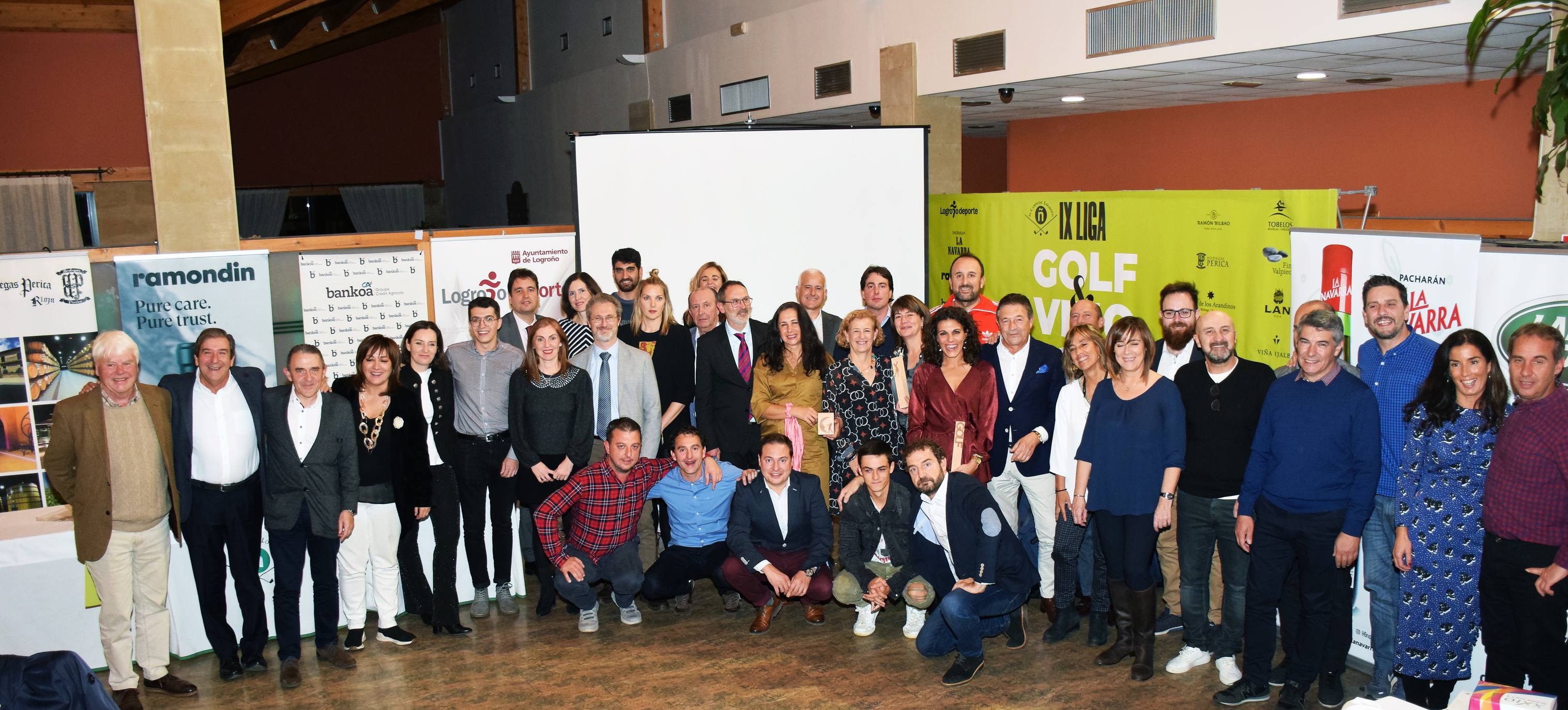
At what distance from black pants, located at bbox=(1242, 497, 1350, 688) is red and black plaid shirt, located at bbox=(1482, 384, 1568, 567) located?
466 millimetres

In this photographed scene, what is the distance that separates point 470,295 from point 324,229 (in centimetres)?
1229

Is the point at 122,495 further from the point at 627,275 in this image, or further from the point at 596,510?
the point at 627,275

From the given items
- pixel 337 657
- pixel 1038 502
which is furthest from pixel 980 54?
pixel 337 657

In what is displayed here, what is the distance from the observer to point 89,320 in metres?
4.79

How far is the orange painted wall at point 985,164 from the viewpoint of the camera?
13195mm

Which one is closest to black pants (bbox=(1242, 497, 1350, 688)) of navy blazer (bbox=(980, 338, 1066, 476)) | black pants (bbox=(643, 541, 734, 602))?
navy blazer (bbox=(980, 338, 1066, 476))

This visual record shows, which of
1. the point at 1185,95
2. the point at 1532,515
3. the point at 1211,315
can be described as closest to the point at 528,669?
the point at 1211,315

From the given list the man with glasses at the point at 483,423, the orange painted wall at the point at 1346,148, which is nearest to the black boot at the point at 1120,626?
the man with glasses at the point at 483,423

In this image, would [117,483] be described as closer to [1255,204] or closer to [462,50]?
[1255,204]

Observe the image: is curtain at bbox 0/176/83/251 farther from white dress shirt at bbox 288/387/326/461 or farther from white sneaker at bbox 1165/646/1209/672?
white sneaker at bbox 1165/646/1209/672

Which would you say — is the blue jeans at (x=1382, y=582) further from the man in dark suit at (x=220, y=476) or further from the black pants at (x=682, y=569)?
the man in dark suit at (x=220, y=476)

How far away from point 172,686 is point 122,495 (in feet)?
2.61

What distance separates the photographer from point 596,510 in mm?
4543

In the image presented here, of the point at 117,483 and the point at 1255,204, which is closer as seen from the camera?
the point at 117,483
